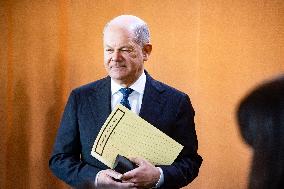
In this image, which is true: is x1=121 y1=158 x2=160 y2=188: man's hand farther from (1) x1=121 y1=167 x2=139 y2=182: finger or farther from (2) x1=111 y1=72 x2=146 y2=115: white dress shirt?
(2) x1=111 y1=72 x2=146 y2=115: white dress shirt

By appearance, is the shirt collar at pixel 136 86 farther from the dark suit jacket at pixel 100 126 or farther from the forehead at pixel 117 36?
the forehead at pixel 117 36

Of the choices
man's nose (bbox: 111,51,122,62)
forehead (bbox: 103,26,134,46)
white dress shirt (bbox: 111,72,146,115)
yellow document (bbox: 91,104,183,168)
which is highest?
forehead (bbox: 103,26,134,46)

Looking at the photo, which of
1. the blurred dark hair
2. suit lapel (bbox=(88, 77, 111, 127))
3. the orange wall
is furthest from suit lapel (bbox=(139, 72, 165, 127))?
the orange wall

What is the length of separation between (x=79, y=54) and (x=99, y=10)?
24 centimetres

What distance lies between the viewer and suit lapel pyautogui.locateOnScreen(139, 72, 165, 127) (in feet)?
4.19

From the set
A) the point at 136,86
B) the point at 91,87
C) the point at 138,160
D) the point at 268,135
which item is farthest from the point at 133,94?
the point at 268,135

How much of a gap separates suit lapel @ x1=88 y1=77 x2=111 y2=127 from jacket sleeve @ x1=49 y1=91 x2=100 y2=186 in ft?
0.21

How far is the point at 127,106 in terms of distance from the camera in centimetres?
127

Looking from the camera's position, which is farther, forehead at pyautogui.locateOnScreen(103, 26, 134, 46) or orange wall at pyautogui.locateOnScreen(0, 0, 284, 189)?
orange wall at pyautogui.locateOnScreen(0, 0, 284, 189)

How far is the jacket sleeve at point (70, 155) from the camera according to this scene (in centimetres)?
121

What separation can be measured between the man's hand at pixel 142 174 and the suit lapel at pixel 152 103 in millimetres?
176

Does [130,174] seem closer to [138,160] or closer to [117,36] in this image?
[138,160]

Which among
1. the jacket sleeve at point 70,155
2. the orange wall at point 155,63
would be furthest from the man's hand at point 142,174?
the orange wall at point 155,63

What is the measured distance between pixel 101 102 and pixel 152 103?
0.54 ft
